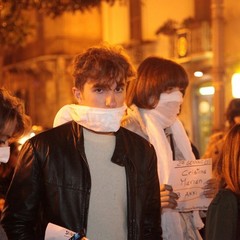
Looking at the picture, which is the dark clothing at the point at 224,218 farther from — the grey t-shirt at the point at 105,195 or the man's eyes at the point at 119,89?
the man's eyes at the point at 119,89

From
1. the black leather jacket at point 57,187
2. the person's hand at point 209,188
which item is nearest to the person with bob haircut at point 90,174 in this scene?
the black leather jacket at point 57,187

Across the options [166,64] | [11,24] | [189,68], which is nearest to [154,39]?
[189,68]

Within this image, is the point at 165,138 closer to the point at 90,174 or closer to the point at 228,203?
the point at 228,203

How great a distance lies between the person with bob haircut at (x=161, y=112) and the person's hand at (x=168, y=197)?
51mm

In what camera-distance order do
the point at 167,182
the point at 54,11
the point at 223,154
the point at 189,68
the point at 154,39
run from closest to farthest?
1. the point at 223,154
2. the point at 167,182
3. the point at 54,11
4. the point at 189,68
5. the point at 154,39

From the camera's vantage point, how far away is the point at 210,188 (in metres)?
3.83

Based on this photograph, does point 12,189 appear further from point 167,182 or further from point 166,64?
point 166,64

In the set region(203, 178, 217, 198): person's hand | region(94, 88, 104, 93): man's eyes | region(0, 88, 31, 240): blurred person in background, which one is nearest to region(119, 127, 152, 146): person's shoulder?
region(94, 88, 104, 93): man's eyes

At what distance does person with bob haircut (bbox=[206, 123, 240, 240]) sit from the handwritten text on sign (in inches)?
12.4

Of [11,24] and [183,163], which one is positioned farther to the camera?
[11,24]

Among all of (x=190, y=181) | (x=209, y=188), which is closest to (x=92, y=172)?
(x=190, y=181)

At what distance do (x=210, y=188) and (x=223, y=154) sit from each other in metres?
0.44

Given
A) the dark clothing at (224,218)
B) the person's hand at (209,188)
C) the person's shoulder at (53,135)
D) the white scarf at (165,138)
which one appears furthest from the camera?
the person's hand at (209,188)

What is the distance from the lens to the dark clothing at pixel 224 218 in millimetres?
3207
